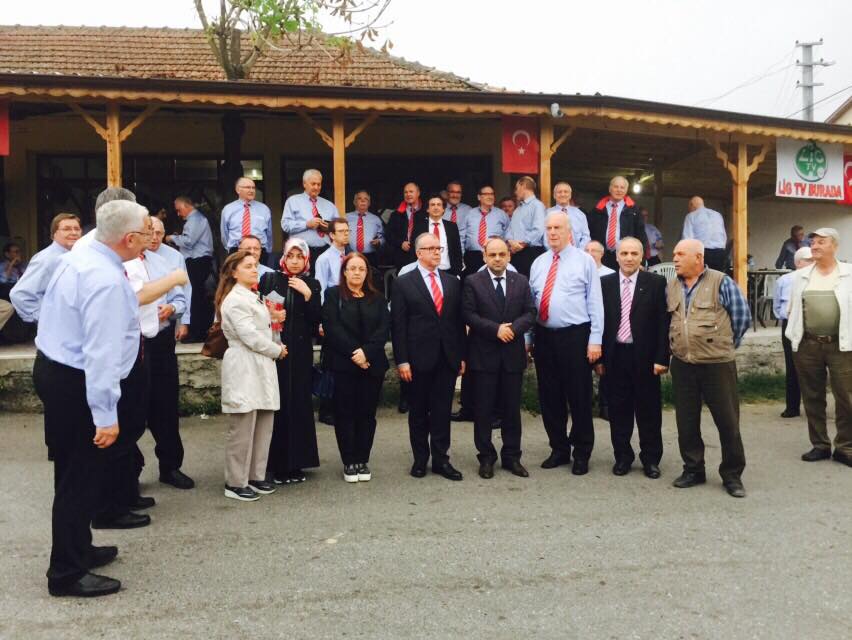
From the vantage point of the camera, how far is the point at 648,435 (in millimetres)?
5934

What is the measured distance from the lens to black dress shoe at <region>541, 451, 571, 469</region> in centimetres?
613

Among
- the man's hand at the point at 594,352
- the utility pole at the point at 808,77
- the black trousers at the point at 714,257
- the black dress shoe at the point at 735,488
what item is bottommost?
the black dress shoe at the point at 735,488

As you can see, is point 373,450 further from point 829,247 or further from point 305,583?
point 829,247

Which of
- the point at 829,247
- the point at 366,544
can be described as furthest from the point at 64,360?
the point at 829,247

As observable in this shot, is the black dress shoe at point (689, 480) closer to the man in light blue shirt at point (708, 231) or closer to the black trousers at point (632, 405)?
the black trousers at point (632, 405)

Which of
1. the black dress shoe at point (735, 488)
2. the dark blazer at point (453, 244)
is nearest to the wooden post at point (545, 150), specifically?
the dark blazer at point (453, 244)

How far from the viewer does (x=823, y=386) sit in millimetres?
6531

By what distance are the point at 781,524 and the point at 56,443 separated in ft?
13.8

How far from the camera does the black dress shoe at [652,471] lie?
5875 millimetres

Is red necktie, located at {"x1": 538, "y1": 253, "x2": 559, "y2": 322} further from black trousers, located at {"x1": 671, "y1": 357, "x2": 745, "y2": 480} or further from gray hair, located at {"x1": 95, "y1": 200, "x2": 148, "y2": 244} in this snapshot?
gray hair, located at {"x1": 95, "y1": 200, "x2": 148, "y2": 244}

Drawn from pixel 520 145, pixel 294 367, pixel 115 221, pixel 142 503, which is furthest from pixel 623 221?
pixel 115 221

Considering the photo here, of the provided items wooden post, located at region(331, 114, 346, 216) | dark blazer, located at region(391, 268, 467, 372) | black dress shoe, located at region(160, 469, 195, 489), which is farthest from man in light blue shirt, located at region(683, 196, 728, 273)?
black dress shoe, located at region(160, 469, 195, 489)

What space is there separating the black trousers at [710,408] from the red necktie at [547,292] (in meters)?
1.05

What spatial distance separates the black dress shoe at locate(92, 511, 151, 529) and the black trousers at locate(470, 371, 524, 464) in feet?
8.15
